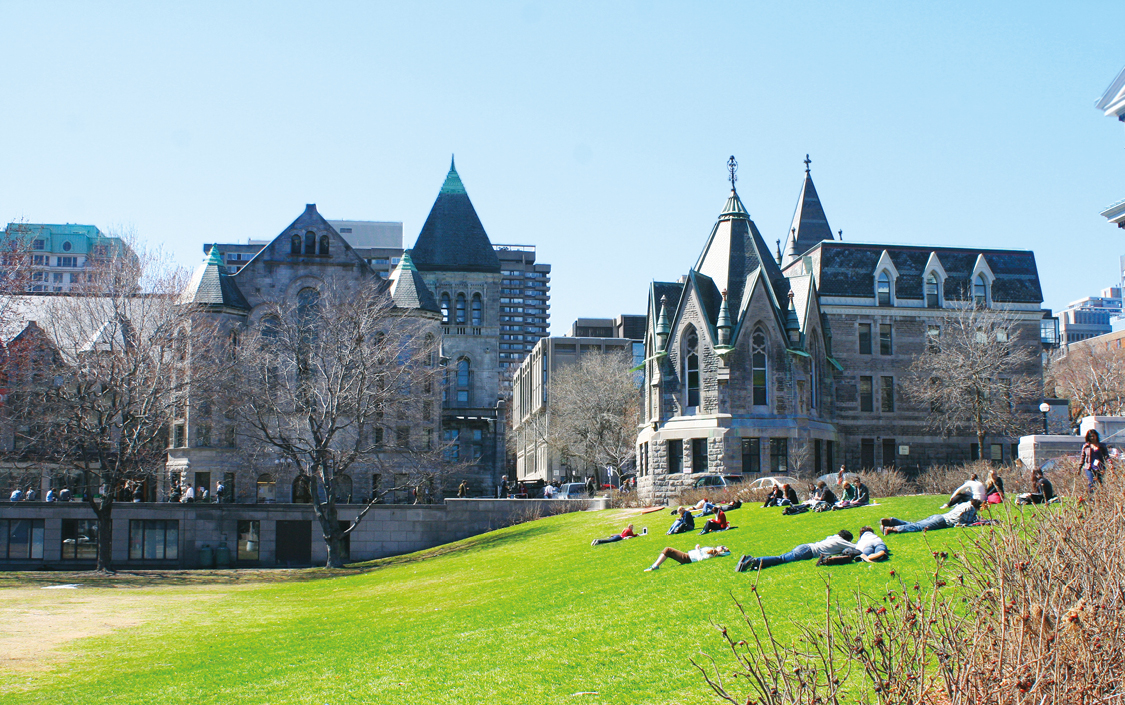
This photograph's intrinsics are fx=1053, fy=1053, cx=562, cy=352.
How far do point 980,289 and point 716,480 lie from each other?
23605 mm

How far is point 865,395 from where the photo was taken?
5819 cm

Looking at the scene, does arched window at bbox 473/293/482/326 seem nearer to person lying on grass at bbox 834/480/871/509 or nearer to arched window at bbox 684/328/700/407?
arched window at bbox 684/328/700/407

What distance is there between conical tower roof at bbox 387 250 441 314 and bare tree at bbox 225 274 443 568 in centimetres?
125

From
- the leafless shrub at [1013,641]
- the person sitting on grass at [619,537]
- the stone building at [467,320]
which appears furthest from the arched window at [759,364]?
the leafless shrub at [1013,641]

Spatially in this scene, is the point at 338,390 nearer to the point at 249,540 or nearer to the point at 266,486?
the point at 249,540

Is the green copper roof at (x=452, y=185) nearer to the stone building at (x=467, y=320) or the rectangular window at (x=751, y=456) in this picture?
the stone building at (x=467, y=320)

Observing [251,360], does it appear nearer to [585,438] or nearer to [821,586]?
[585,438]

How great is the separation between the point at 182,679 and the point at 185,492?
41993mm

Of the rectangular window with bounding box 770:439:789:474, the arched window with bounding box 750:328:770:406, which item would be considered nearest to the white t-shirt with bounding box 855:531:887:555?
the rectangular window with bounding box 770:439:789:474

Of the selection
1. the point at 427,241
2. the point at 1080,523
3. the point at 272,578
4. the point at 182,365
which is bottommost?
the point at 272,578

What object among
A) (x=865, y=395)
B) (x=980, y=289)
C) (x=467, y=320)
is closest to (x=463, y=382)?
(x=467, y=320)

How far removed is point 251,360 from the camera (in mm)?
50219

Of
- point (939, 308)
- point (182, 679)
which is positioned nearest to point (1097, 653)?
point (182, 679)

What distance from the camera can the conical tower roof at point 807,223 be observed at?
72.5m
